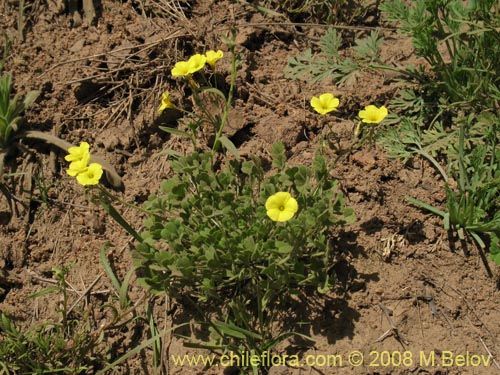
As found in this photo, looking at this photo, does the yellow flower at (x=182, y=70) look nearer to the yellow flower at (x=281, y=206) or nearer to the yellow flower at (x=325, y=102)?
the yellow flower at (x=325, y=102)

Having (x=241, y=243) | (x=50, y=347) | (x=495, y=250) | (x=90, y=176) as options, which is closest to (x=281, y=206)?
(x=241, y=243)

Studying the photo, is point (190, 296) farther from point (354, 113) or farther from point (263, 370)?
point (354, 113)

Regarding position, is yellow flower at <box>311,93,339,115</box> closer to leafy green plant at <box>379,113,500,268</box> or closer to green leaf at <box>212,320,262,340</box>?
leafy green plant at <box>379,113,500,268</box>

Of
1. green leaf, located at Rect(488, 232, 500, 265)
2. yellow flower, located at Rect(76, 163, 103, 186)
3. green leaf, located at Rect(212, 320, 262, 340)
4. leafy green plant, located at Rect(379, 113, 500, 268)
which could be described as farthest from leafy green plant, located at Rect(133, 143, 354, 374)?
green leaf, located at Rect(488, 232, 500, 265)

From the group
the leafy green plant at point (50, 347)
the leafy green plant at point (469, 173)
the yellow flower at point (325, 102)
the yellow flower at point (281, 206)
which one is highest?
the yellow flower at point (325, 102)

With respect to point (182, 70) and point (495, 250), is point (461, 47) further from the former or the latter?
point (182, 70)

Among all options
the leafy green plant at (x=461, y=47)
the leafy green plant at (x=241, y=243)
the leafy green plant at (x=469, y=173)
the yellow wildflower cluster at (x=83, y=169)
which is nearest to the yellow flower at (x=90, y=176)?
the yellow wildflower cluster at (x=83, y=169)

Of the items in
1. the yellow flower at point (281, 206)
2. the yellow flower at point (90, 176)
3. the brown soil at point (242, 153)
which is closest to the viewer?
the yellow flower at point (281, 206)
